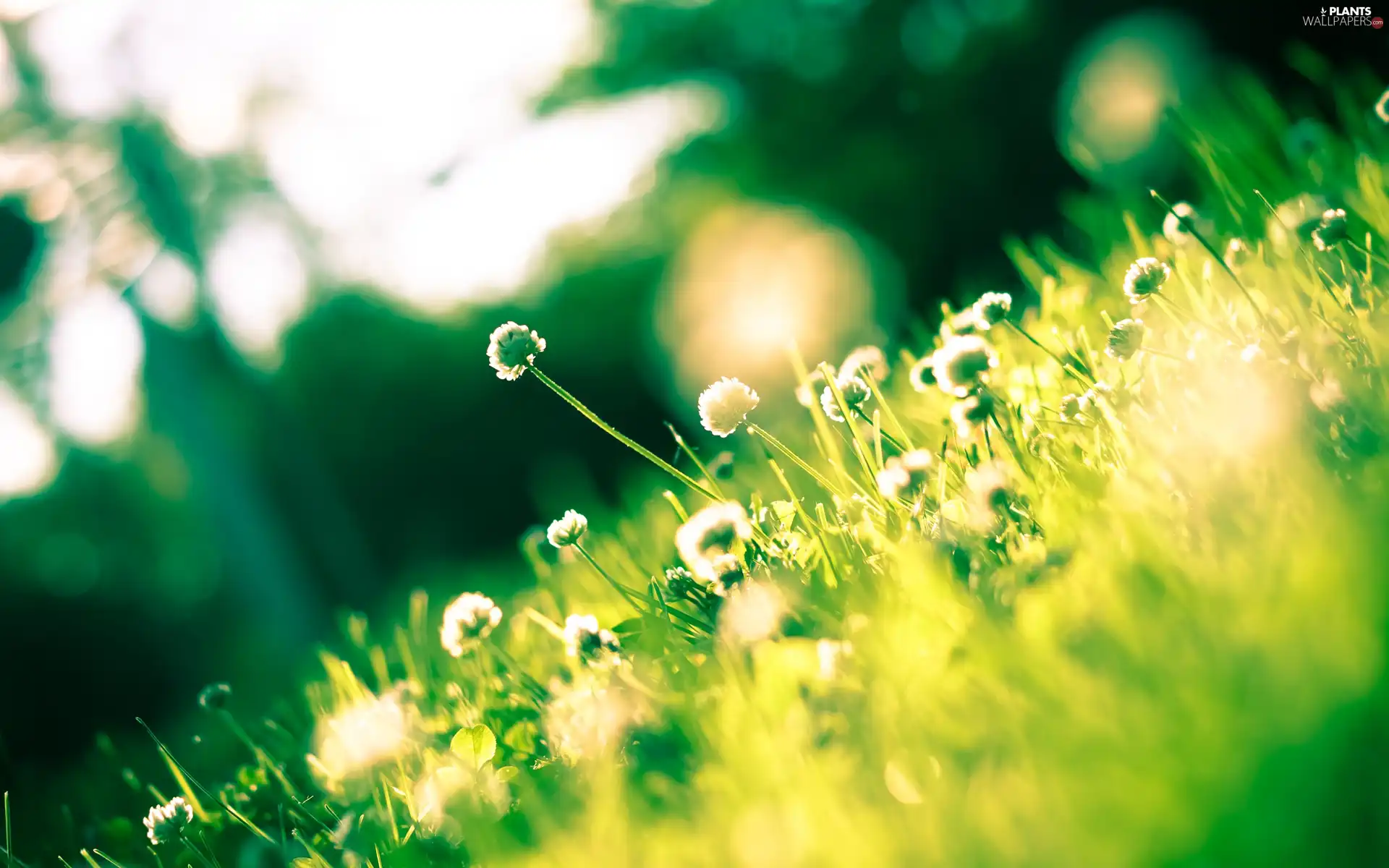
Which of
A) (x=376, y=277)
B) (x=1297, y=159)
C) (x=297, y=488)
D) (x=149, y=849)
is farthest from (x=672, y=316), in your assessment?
(x=149, y=849)

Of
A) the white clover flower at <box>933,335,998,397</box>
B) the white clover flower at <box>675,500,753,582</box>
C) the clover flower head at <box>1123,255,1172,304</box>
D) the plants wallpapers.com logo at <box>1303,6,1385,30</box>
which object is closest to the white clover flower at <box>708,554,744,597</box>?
the white clover flower at <box>675,500,753,582</box>

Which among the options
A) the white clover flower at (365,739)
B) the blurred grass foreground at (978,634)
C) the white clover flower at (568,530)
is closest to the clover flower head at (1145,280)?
the blurred grass foreground at (978,634)

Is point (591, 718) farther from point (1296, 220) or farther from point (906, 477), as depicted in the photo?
point (1296, 220)

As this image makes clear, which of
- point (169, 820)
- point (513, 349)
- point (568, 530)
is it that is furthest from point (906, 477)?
point (169, 820)

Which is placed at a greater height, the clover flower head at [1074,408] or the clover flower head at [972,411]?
the clover flower head at [972,411]

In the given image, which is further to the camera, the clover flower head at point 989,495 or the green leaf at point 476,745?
the green leaf at point 476,745

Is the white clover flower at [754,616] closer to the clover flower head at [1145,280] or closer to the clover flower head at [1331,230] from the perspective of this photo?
the clover flower head at [1145,280]

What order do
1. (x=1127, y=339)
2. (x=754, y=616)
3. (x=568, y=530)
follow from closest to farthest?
(x=754, y=616) → (x=1127, y=339) → (x=568, y=530)
